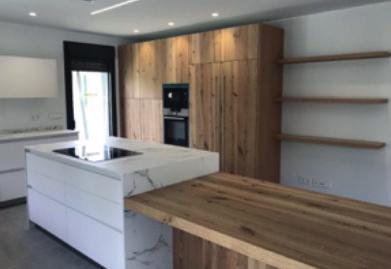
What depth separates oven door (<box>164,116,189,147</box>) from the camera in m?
5.02

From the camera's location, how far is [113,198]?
2234 millimetres

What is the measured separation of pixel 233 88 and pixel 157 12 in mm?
1340

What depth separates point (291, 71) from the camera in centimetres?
440

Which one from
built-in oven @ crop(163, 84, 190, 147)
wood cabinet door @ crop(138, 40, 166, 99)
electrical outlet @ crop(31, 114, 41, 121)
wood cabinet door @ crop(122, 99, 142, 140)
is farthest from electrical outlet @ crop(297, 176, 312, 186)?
electrical outlet @ crop(31, 114, 41, 121)

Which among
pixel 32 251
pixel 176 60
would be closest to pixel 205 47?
pixel 176 60

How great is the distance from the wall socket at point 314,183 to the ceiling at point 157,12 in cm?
212

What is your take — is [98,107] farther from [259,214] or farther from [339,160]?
[259,214]

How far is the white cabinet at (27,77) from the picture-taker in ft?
14.1

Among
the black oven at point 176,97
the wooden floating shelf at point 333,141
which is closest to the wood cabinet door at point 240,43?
the black oven at point 176,97

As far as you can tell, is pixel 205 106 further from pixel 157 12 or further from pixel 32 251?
pixel 32 251

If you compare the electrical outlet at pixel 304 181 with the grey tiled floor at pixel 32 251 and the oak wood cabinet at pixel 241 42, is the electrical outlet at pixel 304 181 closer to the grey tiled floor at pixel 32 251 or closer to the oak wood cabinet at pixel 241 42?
the oak wood cabinet at pixel 241 42

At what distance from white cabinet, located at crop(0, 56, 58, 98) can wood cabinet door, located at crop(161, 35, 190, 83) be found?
5.39ft

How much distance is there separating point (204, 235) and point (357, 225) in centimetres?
74

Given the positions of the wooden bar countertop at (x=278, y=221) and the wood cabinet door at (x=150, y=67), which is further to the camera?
the wood cabinet door at (x=150, y=67)
